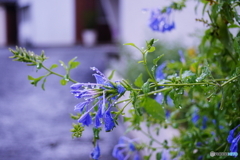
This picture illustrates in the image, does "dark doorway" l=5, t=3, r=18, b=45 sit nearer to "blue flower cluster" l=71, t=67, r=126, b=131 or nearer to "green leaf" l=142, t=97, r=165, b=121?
"green leaf" l=142, t=97, r=165, b=121

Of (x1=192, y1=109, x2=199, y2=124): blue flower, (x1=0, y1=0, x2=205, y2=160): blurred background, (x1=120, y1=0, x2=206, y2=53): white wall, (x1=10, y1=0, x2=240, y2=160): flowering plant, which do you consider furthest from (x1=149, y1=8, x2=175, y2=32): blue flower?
(x1=120, y1=0, x2=206, y2=53): white wall

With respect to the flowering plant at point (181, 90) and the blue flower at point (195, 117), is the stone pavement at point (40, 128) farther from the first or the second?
the blue flower at point (195, 117)

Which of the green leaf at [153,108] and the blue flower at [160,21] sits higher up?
the blue flower at [160,21]

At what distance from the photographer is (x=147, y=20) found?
356cm

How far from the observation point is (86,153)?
250 centimetres

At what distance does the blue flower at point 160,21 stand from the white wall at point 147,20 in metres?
1.92

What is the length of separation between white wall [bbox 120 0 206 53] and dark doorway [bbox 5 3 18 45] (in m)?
12.3

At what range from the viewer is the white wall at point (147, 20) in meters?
3.83

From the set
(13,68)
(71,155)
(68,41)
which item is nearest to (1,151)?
(71,155)

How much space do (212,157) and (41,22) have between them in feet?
49.7

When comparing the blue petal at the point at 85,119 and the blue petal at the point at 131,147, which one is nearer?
the blue petal at the point at 85,119

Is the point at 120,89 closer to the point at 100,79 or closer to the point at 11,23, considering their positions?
the point at 100,79

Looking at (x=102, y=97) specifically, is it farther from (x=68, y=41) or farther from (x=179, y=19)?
(x=68, y=41)

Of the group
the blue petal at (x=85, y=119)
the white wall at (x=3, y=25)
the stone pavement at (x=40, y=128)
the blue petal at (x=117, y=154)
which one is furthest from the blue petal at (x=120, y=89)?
the white wall at (x=3, y=25)
